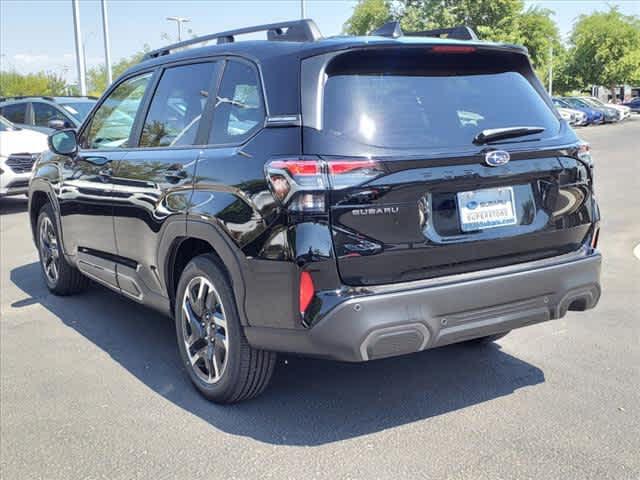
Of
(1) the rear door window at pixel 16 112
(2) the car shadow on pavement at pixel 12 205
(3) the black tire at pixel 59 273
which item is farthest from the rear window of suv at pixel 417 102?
(1) the rear door window at pixel 16 112

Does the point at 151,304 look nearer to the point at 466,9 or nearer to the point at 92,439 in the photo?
the point at 92,439

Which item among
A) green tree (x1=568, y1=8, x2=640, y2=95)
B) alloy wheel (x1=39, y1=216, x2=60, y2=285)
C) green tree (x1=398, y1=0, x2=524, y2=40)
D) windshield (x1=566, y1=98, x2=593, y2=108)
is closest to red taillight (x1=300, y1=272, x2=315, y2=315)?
alloy wheel (x1=39, y1=216, x2=60, y2=285)

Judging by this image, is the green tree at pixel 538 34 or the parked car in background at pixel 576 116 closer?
the parked car in background at pixel 576 116

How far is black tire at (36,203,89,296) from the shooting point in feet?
19.3

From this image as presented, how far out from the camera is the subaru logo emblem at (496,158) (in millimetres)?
3273

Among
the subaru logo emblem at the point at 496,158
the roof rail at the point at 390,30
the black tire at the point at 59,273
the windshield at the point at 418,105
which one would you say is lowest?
the black tire at the point at 59,273

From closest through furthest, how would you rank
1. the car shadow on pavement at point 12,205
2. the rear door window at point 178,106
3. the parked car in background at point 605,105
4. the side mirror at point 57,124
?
the rear door window at point 178,106 → the side mirror at point 57,124 → the car shadow on pavement at point 12,205 → the parked car in background at point 605,105

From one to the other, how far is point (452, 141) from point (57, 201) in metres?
3.52

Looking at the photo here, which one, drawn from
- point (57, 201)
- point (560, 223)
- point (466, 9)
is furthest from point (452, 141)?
point (466, 9)

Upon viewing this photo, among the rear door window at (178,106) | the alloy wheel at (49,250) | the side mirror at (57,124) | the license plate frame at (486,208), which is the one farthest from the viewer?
the side mirror at (57,124)

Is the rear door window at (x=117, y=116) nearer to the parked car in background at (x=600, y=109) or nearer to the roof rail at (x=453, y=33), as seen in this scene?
the roof rail at (x=453, y=33)

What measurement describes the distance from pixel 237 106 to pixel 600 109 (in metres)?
39.3

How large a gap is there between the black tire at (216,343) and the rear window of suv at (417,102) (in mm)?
1014

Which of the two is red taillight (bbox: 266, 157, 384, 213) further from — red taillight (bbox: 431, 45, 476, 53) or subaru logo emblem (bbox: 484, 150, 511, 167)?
red taillight (bbox: 431, 45, 476, 53)
